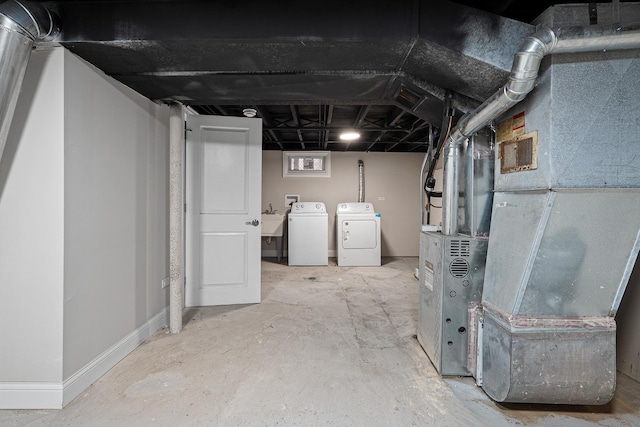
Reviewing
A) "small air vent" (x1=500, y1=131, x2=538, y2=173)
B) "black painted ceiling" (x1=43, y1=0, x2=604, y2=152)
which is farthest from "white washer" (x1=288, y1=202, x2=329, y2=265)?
"small air vent" (x1=500, y1=131, x2=538, y2=173)

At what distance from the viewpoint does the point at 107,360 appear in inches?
68.4

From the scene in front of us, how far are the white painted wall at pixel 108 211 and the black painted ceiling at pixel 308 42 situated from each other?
22cm

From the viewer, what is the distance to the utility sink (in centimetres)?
508

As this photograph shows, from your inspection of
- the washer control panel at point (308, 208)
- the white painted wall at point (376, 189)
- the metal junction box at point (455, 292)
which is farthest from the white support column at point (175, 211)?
the white painted wall at point (376, 189)

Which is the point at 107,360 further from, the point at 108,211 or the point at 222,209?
the point at 222,209

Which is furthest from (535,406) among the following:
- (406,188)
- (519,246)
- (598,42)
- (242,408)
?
(406,188)

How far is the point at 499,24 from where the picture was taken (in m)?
1.31

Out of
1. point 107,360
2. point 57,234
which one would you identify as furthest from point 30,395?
point 57,234

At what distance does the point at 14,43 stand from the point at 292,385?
2.15 m

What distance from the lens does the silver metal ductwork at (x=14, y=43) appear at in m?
1.21

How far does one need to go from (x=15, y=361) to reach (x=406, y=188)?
17.8ft

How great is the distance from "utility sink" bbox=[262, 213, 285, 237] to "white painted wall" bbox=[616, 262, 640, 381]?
4259 millimetres

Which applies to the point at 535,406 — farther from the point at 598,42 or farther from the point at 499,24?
the point at 499,24

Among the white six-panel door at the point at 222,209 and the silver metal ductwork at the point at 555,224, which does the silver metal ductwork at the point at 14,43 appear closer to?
the white six-panel door at the point at 222,209
